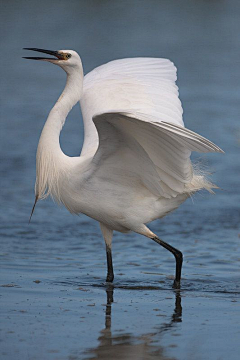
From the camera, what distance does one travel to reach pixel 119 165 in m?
6.02

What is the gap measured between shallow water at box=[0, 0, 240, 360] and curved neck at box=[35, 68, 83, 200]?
0.79 m

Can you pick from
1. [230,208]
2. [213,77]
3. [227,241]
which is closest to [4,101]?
[213,77]

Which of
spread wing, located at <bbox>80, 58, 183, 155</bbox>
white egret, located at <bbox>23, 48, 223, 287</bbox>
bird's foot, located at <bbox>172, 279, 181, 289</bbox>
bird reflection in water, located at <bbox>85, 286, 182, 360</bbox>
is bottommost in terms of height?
bird reflection in water, located at <bbox>85, 286, 182, 360</bbox>

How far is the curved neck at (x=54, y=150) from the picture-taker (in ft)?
20.2

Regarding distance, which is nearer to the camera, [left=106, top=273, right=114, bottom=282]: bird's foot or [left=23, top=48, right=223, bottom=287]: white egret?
[left=23, top=48, right=223, bottom=287]: white egret

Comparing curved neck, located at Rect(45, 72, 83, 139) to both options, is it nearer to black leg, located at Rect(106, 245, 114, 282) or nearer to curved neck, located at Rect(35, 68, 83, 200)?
curved neck, located at Rect(35, 68, 83, 200)

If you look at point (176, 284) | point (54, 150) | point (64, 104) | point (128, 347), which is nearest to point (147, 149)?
point (54, 150)

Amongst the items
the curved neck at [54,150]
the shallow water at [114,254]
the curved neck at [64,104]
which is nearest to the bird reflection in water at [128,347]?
the shallow water at [114,254]

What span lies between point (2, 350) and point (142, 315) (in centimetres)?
120

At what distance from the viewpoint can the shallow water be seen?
15.9ft

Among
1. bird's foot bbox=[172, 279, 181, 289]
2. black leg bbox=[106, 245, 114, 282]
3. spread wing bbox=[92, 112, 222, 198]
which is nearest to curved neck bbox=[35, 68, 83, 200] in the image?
spread wing bbox=[92, 112, 222, 198]

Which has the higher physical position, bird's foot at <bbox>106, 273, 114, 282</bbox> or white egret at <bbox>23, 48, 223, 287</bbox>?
white egret at <bbox>23, 48, 223, 287</bbox>

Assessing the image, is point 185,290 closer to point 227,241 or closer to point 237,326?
point 237,326

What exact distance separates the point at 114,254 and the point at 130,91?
156 cm
